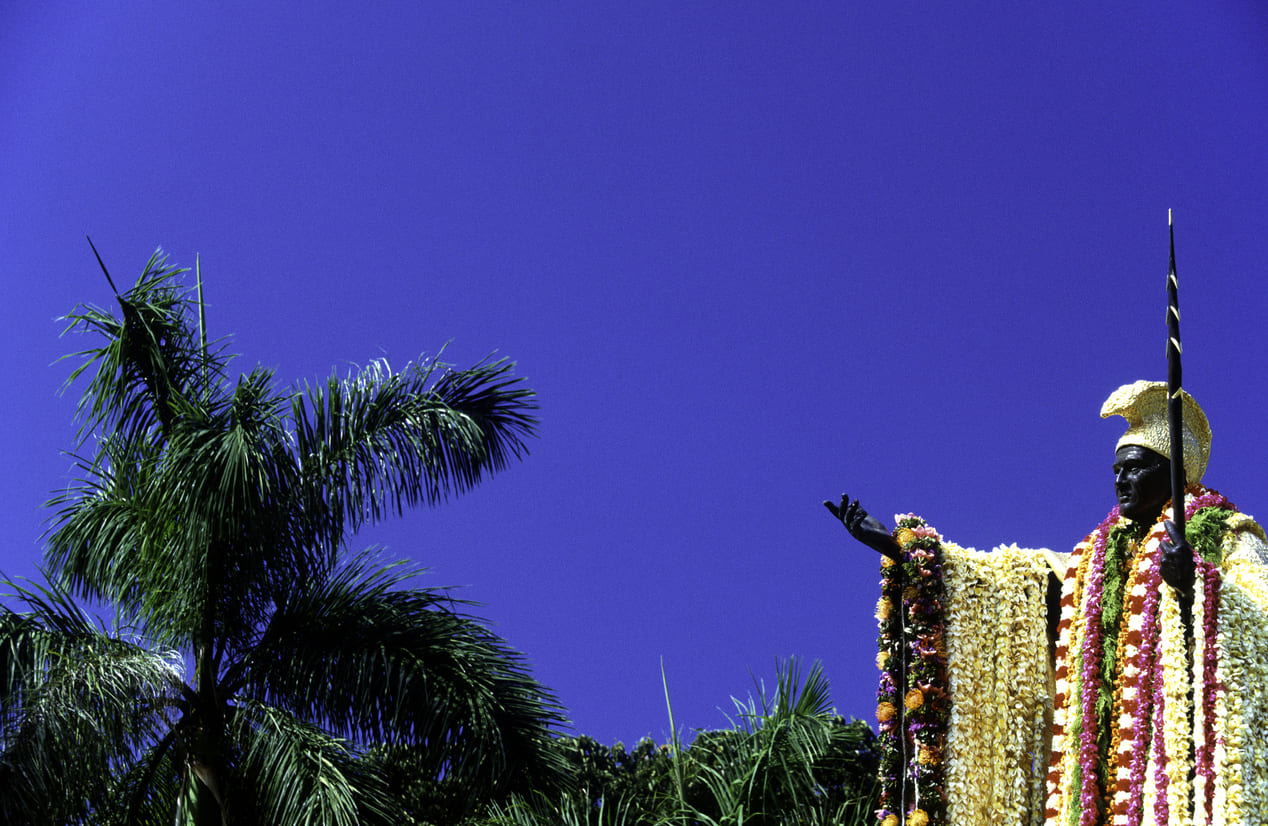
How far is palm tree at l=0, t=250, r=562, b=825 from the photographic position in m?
10.5

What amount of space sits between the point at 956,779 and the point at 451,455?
17.4ft

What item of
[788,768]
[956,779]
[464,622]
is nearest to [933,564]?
[956,779]

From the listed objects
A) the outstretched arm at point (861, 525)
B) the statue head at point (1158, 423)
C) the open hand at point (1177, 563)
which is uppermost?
the statue head at point (1158, 423)

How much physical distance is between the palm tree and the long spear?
5.48m

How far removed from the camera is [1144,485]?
25.3 ft

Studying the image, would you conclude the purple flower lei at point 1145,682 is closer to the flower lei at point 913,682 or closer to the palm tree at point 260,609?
the flower lei at point 913,682

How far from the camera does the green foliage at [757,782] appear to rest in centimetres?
1059

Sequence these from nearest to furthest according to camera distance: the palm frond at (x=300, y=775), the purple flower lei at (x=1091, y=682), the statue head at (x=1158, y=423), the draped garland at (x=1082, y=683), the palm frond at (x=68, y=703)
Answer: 1. the draped garland at (x=1082, y=683)
2. the purple flower lei at (x=1091, y=682)
3. the statue head at (x=1158, y=423)
4. the palm frond at (x=68, y=703)
5. the palm frond at (x=300, y=775)

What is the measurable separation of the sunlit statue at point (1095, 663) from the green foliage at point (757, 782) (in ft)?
9.54

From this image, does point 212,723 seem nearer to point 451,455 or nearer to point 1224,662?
point 451,455

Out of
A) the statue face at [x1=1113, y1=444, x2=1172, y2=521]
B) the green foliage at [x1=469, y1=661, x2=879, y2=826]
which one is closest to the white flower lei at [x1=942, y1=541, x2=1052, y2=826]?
the statue face at [x1=1113, y1=444, x2=1172, y2=521]

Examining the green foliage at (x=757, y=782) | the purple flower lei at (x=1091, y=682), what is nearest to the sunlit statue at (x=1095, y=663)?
the purple flower lei at (x=1091, y=682)

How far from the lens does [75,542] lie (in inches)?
459

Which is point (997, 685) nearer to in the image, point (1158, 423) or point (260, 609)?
point (1158, 423)
